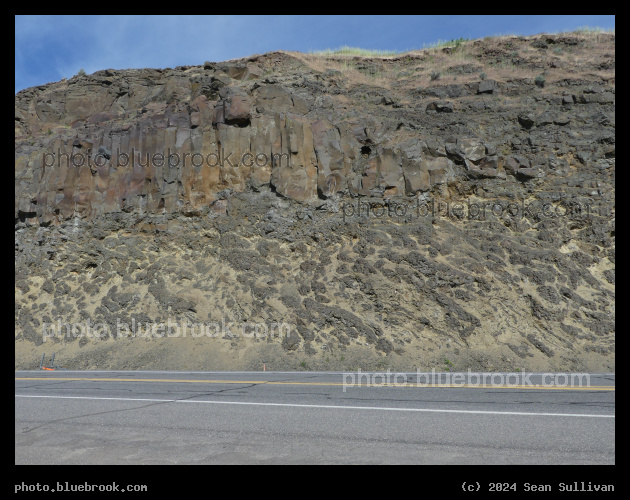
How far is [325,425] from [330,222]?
16653 millimetres

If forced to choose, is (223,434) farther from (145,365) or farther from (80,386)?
(145,365)

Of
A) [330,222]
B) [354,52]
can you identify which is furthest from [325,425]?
[354,52]

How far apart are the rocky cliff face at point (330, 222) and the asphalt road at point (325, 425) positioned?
24.3 feet

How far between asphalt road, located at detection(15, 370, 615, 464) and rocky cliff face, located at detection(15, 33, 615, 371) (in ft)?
24.3

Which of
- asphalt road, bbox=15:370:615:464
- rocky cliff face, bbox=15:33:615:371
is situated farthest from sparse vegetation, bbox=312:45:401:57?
asphalt road, bbox=15:370:615:464

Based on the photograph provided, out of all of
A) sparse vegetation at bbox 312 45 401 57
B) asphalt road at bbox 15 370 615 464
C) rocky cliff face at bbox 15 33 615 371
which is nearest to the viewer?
asphalt road at bbox 15 370 615 464

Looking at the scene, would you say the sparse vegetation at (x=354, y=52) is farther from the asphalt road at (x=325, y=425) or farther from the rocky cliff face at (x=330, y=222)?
the asphalt road at (x=325, y=425)

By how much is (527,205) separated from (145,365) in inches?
773

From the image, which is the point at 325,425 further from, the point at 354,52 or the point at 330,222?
the point at 354,52

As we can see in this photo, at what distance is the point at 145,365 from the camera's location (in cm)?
1759

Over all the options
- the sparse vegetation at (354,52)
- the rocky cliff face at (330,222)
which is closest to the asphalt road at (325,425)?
the rocky cliff face at (330,222)

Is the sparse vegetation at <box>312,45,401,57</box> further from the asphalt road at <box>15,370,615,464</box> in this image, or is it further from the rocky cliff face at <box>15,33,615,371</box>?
the asphalt road at <box>15,370,615,464</box>

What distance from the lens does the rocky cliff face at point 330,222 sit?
1792 centimetres

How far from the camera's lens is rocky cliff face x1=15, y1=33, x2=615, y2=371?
17.9 m
